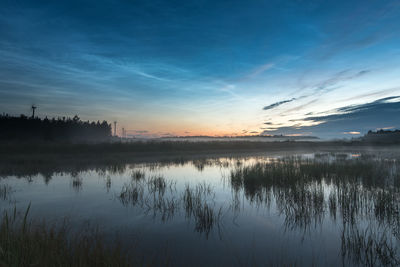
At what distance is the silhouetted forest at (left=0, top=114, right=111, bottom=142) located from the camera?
54.6m

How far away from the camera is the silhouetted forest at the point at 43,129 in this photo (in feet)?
179

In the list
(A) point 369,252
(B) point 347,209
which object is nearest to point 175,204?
(A) point 369,252

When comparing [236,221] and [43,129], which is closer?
[236,221]

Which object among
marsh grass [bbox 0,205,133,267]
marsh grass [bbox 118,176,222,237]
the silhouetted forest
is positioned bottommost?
marsh grass [bbox 118,176,222,237]

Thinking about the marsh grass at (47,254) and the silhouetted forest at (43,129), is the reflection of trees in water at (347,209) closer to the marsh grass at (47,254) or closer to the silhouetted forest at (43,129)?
the marsh grass at (47,254)

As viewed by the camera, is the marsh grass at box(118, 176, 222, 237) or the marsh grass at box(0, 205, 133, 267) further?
the marsh grass at box(118, 176, 222, 237)

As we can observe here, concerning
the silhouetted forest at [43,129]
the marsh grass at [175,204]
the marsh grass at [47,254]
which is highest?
the silhouetted forest at [43,129]

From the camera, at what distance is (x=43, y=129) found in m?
61.6

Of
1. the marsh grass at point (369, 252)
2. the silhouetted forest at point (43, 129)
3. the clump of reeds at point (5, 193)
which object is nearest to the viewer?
the marsh grass at point (369, 252)

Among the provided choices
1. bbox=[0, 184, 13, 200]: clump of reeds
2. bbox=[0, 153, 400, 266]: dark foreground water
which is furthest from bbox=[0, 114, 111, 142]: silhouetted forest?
bbox=[0, 153, 400, 266]: dark foreground water

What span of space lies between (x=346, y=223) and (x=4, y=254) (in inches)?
302

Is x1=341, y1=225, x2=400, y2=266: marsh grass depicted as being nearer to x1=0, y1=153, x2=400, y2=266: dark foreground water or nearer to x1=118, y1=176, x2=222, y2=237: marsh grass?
x1=0, y1=153, x2=400, y2=266: dark foreground water

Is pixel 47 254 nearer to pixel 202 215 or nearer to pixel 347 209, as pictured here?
pixel 202 215

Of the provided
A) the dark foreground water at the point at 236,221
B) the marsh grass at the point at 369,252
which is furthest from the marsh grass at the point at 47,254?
the marsh grass at the point at 369,252
